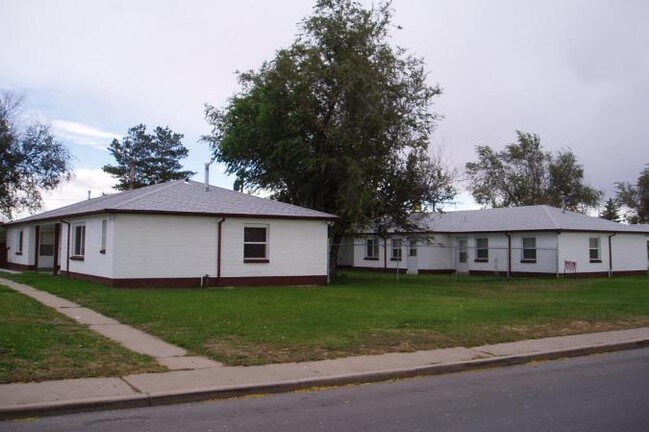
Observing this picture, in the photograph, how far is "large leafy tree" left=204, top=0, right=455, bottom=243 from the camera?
1119 inches

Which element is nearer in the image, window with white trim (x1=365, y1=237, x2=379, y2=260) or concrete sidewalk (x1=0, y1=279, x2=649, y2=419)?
concrete sidewalk (x1=0, y1=279, x2=649, y2=419)

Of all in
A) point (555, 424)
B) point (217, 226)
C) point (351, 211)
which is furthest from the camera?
point (351, 211)

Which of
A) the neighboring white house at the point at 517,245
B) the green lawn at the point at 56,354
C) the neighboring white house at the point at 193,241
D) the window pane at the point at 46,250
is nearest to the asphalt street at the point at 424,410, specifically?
the green lawn at the point at 56,354

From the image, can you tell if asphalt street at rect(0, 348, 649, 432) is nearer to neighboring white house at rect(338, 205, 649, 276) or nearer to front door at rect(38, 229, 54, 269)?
neighboring white house at rect(338, 205, 649, 276)

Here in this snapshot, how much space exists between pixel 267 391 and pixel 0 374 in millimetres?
3486

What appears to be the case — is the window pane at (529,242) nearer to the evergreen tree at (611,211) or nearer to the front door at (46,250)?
the front door at (46,250)

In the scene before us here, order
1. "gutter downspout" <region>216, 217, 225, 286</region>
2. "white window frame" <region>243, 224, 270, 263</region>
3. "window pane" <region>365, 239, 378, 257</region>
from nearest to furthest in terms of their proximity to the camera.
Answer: "gutter downspout" <region>216, 217, 225, 286</region> → "white window frame" <region>243, 224, 270, 263</region> → "window pane" <region>365, 239, 378, 257</region>

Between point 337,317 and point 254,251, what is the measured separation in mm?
10787

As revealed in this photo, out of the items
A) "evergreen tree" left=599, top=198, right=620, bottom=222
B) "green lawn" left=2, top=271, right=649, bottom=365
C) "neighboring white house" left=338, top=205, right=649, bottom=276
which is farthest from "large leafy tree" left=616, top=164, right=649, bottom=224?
"green lawn" left=2, top=271, right=649, bottom=365

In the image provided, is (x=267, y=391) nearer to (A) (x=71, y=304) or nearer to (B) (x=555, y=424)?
(B) (x=555, y=424)

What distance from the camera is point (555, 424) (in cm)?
673

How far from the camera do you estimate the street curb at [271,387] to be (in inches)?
278

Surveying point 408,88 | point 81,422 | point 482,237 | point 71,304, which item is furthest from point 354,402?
point 482,237

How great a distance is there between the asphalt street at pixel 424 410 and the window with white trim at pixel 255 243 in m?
15.8
